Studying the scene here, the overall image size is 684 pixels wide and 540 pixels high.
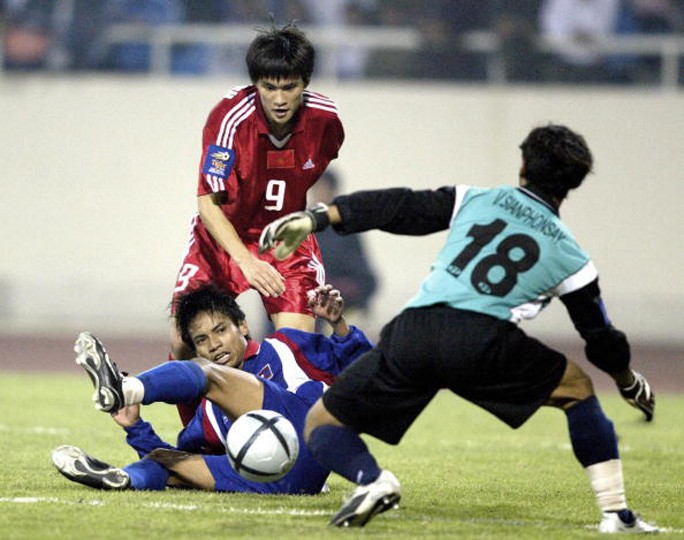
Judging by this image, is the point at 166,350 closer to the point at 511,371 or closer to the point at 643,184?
the point at 643,184

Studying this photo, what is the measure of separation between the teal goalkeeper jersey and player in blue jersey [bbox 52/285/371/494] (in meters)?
1.02

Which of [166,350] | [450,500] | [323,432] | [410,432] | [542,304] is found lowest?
[166,350]

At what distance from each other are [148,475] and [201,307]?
2.84 feet

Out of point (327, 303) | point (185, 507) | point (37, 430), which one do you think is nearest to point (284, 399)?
point (327, 303)

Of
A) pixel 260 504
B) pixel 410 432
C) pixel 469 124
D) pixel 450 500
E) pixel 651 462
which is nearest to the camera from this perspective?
pixel 260 504

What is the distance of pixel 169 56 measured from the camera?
19.9 metres

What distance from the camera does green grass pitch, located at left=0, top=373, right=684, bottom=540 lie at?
5406mm

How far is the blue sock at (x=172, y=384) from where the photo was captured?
600 cm

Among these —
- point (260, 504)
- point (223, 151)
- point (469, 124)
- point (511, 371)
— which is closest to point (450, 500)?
point (260, 504)

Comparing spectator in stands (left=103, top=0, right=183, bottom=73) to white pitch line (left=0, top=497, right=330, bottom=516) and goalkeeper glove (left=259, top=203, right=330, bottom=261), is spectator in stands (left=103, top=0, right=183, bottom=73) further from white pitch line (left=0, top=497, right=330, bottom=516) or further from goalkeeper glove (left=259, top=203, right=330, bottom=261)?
goalkeeper glove (left=259, top=203, right=330, bottom=261)

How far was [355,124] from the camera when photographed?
1995cm

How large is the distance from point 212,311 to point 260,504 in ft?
3.60

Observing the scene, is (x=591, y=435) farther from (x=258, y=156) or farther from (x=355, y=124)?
(x=355, y=124)

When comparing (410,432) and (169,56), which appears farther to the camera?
(169,56)
